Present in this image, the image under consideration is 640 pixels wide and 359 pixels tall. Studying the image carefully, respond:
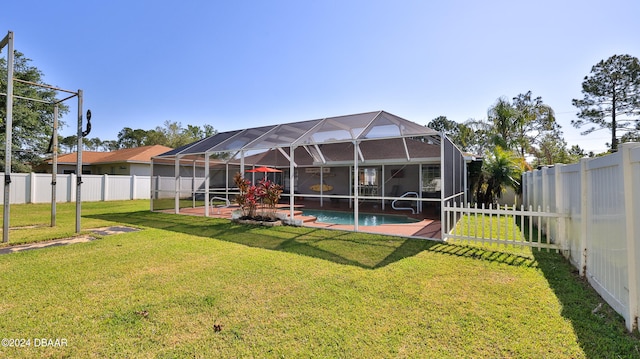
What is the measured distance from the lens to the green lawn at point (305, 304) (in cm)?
236

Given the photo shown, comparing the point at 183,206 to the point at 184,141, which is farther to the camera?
the point at 184,141

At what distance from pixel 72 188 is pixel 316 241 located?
16.8 m

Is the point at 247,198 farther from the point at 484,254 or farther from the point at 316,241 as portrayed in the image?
the point at 484,254

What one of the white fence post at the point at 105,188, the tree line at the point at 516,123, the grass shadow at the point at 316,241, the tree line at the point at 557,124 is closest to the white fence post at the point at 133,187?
the white fence post at the point at 105,188

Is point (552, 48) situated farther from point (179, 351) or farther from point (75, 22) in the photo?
point (75, 22)

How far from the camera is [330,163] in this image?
14547 mm

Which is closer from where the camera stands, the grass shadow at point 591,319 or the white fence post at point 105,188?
the grass shadow at point 591,319

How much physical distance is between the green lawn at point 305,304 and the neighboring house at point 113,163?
17738 millimetres

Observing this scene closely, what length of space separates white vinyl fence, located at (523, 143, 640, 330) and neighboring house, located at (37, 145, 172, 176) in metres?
23.6

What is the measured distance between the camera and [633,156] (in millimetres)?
2473

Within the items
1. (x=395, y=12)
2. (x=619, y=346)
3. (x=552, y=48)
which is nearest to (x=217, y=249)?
(x=619, y=346)

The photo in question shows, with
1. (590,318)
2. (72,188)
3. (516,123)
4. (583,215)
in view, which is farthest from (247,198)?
(516,123)

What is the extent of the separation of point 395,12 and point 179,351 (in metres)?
9.72

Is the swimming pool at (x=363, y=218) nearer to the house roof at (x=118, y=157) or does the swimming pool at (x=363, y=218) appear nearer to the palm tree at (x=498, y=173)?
the palm tree at (x=498, y=173)
